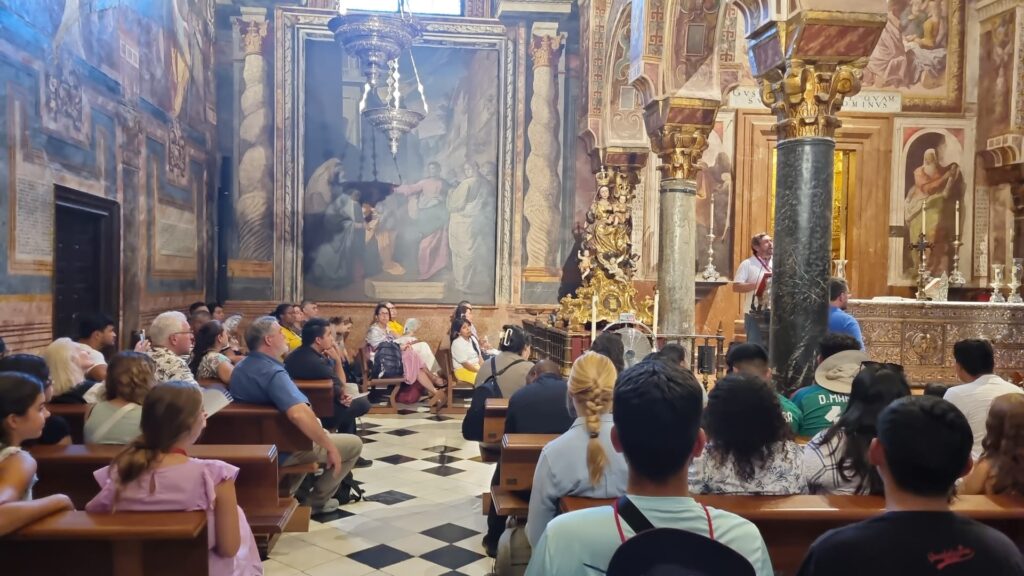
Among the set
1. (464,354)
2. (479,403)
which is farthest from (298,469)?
(464,354)

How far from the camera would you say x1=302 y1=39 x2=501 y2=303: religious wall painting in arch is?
13703mm

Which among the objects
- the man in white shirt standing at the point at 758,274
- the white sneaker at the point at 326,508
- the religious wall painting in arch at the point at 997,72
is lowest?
the white sneaker at the point at 326,508

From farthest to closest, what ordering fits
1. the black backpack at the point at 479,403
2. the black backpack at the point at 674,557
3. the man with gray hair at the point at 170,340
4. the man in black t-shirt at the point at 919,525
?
the black backpack at the point at 479,403
the man with gray hair at the point at 170,340
the man in black t-shirt at the point at 919,525
the black backpack at the point at 674,557

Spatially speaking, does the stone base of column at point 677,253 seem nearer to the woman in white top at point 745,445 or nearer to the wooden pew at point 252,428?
the wooden pew at point 252,428

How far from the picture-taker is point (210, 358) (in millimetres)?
5746

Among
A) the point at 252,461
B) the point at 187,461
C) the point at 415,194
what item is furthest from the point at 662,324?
the point at 187,461

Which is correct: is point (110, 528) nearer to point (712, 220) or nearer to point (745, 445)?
point (745, 445)

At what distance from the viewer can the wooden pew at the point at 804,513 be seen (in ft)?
8.66

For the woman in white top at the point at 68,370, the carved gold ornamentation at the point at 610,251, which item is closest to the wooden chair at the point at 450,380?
the carved gold ornamentation at the point at 610,251

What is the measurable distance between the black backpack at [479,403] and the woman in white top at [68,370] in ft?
8.58

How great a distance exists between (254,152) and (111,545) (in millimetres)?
11740

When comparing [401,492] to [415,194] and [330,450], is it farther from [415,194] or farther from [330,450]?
[415,194]

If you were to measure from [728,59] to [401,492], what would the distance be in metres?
10.1

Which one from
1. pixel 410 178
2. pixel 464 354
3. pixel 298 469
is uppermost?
pixel 410 178
